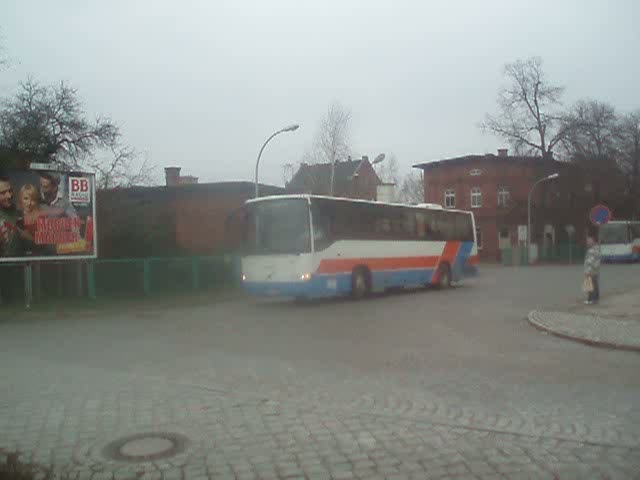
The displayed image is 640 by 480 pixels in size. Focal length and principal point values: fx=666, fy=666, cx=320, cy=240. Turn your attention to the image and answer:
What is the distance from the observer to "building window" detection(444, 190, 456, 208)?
62.3 m

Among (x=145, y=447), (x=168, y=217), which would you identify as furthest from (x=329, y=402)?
(x=168, y=217)

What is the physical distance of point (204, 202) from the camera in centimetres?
3828

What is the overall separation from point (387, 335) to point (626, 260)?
160 ft

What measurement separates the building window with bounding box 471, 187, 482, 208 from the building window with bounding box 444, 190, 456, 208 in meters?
1.76

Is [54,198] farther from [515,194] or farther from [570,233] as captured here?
[570,233]

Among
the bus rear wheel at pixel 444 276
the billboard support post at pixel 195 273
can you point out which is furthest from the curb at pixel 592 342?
the billboard support post at pixel 195 273

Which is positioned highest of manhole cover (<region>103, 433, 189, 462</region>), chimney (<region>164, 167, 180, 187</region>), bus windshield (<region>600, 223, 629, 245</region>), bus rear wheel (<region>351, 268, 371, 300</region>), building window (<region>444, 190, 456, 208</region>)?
chimney (<region>164, 167, 180, 187</region>)

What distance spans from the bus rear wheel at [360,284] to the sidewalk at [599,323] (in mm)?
6413

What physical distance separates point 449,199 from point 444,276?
122 ft

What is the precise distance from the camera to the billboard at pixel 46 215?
20.5 meters

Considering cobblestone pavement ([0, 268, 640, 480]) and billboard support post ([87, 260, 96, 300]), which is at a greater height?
billboard support post ([87, 260, 96, 300])

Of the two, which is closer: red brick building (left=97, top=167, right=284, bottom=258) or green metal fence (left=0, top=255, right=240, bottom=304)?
green metal fence (left=0, top=255, right=240, bottom=304)

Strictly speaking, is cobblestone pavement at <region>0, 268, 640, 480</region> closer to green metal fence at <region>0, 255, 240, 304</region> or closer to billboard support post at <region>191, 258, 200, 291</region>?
green metal fence at <region>0, 255, 240, 304</region>

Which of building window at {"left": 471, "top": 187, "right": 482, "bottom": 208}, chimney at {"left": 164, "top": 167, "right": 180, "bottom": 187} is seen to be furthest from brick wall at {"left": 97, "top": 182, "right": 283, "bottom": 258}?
building window at {"left": 471, "top": 187, "right": 482, "bottom": 208}
